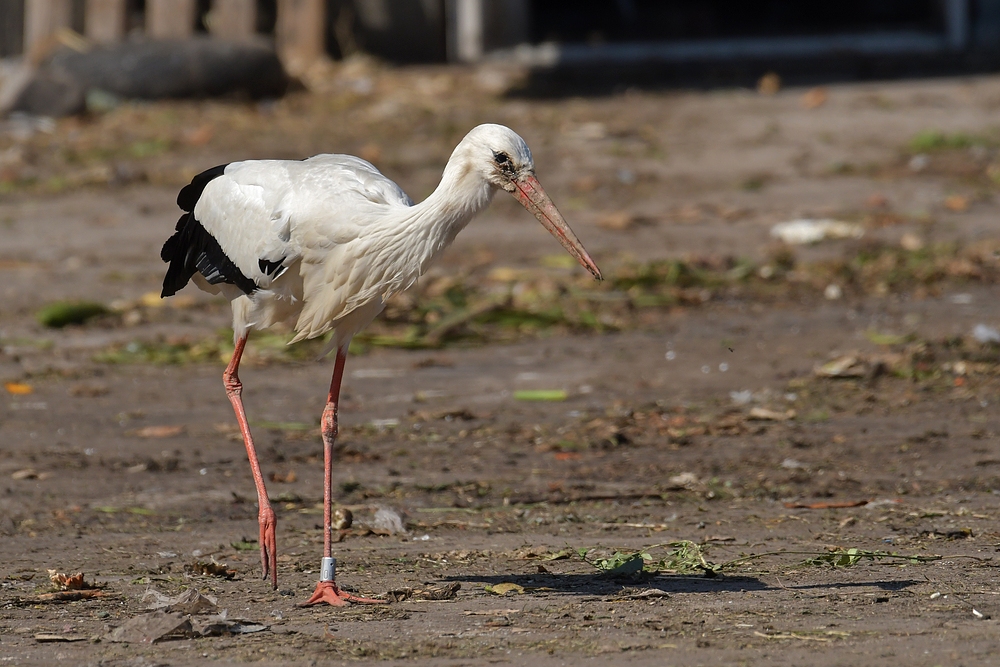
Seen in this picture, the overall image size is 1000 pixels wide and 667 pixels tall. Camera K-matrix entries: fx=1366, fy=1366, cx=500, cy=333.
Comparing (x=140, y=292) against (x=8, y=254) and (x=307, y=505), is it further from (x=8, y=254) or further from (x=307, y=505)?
(x=307, y=505)

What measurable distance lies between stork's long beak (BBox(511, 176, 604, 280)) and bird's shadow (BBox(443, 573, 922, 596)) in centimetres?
106

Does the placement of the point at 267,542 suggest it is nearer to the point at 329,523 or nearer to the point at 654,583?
the point at 329,523

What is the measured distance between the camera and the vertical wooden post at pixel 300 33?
15102mm

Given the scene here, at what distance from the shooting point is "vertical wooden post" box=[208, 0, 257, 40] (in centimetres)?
1470

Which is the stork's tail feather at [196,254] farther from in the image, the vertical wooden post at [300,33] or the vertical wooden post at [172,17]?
the vertical wooden post at [300,33]

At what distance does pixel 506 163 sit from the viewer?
183 inches

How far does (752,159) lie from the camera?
41.0 ft

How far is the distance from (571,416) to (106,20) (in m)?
9.55

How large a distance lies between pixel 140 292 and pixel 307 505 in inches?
157

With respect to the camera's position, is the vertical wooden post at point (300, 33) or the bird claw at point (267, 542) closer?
the bird claw at point (267, 542)

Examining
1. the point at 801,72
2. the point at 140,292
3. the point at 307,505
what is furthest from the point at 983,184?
the point at 307,505

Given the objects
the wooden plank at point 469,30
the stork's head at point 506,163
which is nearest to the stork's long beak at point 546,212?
the stork's head at point 506,163

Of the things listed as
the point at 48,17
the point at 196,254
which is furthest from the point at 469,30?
the point at 196,254

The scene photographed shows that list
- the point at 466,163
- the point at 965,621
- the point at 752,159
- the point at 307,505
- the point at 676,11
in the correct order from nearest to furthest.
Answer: the point at 965,621
the point at 466,163
the point at 307,505
the point at 752,159
the point at 676,11
